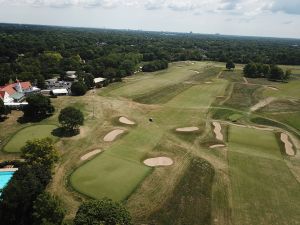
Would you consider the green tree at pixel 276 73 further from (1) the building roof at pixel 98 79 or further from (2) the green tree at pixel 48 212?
(2) the green tree at pixel 48 212

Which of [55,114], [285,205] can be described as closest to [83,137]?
[55,114]

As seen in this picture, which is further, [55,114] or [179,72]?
[179,72]

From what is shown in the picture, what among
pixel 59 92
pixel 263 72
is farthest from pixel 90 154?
pixel 263 72

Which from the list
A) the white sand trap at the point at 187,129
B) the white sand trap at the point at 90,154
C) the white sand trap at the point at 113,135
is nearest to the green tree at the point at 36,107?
the white sand trap at the point at 113,135

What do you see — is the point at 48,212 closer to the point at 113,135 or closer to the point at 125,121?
the point at 113,135

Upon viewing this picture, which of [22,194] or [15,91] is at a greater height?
[22,194]

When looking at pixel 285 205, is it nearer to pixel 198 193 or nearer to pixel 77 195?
pixel 198 193

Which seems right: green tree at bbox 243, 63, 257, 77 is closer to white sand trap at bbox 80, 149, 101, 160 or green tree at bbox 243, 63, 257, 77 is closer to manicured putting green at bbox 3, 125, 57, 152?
manicured putting green at bbox 3, 125, 57, 152
